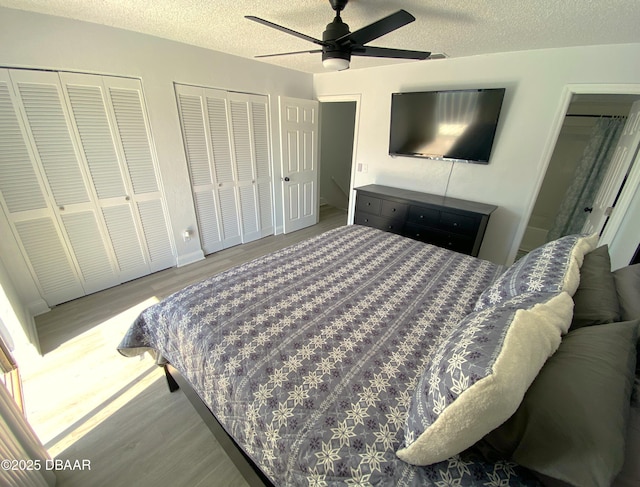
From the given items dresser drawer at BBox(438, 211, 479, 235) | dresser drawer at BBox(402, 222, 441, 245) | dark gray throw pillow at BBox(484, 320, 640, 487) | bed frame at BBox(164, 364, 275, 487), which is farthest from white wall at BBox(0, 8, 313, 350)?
dark gray throw pillow at BBox(484, 320, 640, 487)

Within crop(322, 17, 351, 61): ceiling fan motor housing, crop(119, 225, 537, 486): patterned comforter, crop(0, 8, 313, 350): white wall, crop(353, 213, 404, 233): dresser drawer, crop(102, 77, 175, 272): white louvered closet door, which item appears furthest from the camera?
crop(353, 213, 404, 233): dresser drawer

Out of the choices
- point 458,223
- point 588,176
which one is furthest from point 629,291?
point 588,176

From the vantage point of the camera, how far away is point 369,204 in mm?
3324

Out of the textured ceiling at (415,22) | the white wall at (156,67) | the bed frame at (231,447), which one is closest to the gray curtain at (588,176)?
the textured ceiling at (415,22)

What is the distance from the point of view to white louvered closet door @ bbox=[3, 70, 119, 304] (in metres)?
2.04

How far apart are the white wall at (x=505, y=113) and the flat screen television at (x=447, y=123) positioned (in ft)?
0.54

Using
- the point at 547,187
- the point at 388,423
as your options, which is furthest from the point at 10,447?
the point at 547,187

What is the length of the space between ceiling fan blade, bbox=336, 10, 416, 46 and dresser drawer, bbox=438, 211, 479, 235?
1.84 m

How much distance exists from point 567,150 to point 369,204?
9.89 ft

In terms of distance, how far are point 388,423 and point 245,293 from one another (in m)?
0.96

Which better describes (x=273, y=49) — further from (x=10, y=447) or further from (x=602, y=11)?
(x=10, y=447)

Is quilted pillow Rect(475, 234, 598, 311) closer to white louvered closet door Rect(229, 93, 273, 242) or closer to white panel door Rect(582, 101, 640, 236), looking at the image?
white panel door Rect(582, 101, 640, 236)

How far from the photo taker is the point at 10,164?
2.02 metres

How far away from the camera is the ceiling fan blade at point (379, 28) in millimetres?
1363
